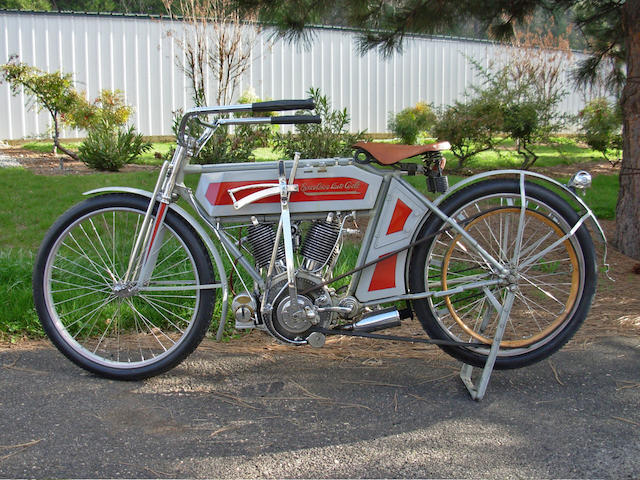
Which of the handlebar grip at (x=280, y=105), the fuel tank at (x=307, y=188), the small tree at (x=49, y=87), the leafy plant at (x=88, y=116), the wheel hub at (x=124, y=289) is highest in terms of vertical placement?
the small tree at (x=49, y=87)

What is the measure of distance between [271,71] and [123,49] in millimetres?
3674

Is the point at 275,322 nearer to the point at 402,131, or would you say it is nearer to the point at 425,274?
the point at 425,274

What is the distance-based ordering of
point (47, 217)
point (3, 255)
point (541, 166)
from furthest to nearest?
point (541, 166), point (47, 217), point (3, 255)

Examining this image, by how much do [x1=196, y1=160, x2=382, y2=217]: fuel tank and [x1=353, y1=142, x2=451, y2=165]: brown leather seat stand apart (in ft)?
0.28

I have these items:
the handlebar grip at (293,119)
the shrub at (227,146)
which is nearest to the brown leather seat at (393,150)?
the handlebar grip at (293,119)

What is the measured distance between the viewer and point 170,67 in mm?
16094

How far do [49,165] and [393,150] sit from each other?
29.3ft

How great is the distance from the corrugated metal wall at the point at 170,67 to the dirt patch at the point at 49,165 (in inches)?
109

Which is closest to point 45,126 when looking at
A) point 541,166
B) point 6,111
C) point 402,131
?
point 6,111

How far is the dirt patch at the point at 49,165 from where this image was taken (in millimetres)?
9804

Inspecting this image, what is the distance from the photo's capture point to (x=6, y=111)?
14.8m

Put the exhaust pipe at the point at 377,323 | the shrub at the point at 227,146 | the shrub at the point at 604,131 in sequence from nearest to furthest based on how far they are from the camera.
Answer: the exhaust pipe at the point at 377,323
the shrub at the point at 227,146
the shrub at the point at 604,131

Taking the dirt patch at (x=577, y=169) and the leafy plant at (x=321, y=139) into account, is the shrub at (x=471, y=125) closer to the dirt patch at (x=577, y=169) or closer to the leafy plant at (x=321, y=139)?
the dirt patch at (x=577, y=169)

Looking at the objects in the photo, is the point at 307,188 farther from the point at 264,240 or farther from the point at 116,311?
the point at 116,311
